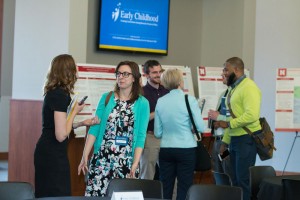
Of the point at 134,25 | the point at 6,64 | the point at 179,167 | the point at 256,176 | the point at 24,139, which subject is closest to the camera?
the point at 256,176

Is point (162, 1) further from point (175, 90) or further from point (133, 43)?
point (175, 90)

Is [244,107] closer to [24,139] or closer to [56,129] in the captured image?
[56,129]

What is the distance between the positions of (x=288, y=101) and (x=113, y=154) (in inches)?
175


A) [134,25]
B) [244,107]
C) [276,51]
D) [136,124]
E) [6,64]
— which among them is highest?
[134,25]

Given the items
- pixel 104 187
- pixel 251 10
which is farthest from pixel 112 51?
pixel 104 187

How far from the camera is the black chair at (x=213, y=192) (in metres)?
3.45

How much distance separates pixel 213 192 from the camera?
11.4ft

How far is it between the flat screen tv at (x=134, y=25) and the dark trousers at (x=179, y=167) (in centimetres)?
279

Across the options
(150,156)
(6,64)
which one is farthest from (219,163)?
Answer: (6,64)

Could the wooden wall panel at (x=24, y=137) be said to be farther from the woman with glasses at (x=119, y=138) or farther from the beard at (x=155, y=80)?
the woman with glasses at (x=119, y=138)

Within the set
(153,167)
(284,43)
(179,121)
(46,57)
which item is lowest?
(153,167)

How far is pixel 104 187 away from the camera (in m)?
4.06

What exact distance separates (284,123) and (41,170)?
4.76m

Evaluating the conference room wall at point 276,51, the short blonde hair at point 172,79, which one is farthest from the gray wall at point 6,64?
the short blonde hair at point 172,79
